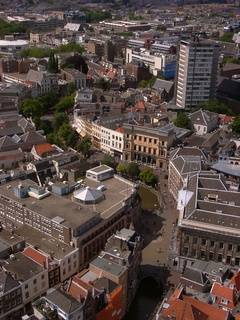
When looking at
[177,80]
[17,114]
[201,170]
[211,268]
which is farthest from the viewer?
[177,80]

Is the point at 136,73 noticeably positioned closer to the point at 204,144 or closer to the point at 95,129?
the point at 95,129

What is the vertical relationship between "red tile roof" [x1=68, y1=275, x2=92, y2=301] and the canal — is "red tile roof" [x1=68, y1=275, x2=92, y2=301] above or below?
above

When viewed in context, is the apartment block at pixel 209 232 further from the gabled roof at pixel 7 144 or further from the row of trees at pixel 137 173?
the gabled roof at pixel 7 144

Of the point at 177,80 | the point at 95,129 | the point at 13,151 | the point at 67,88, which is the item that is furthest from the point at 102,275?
the point at 67,88

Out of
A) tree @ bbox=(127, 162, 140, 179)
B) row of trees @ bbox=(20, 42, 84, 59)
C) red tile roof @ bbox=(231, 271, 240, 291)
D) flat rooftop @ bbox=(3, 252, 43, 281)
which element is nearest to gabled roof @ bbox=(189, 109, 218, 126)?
tree @ bbox=(127, 162, 140, 179)

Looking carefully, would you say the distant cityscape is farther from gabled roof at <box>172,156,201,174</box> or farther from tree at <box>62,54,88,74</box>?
tree at <box>62,54,88,74</box>

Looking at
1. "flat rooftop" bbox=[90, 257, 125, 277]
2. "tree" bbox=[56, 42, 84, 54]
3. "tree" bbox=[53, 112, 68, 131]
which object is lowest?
"tree" bbox=[53, 112, 68, 131]

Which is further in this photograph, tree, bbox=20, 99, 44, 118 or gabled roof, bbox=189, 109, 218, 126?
tree, bbox=20, 99, 44, 118
